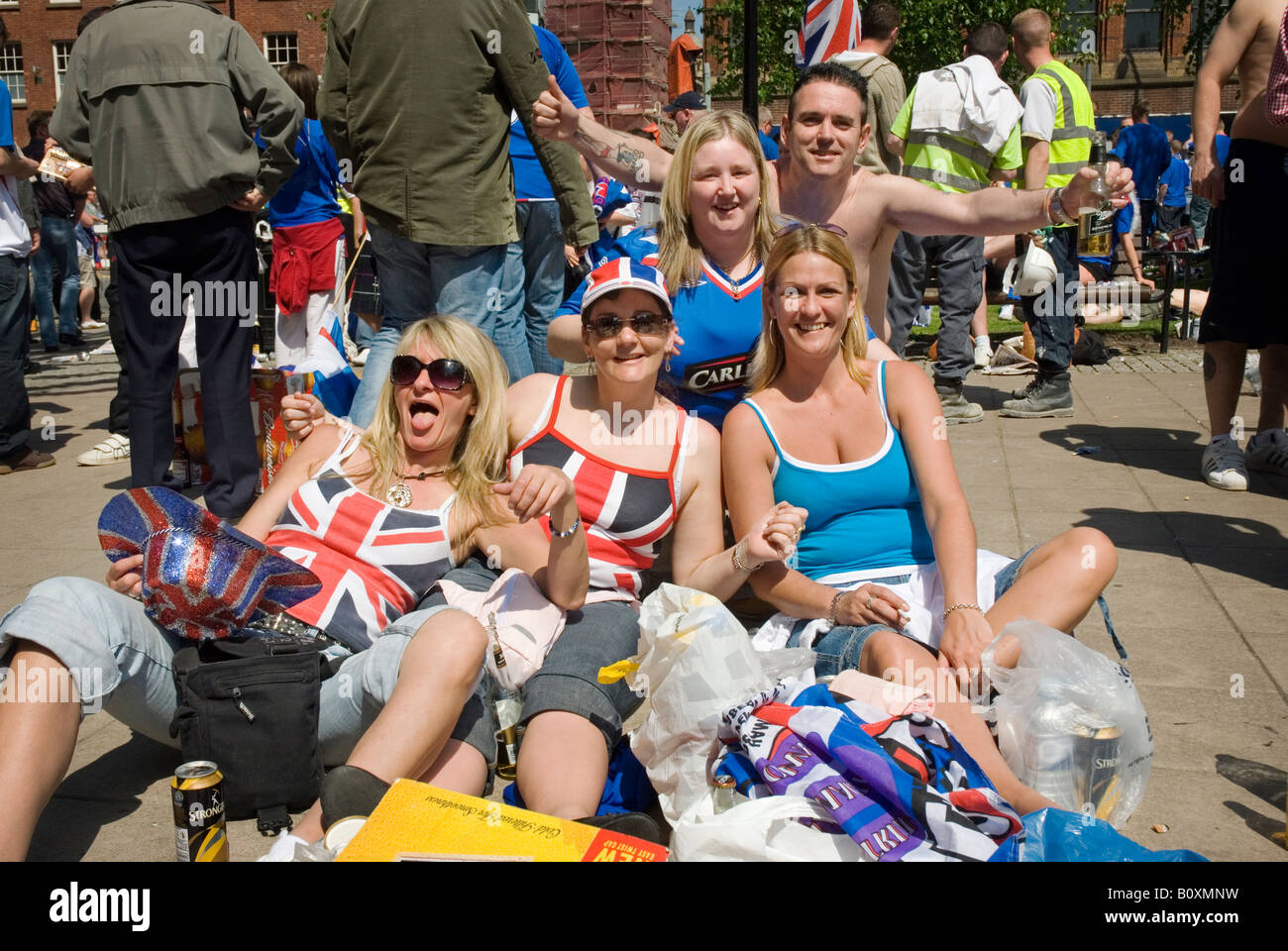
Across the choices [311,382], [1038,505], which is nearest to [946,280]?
[1038,505]

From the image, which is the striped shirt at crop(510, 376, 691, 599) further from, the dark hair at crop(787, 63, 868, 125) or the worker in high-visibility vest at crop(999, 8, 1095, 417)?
the worker in high-visibility vest at crop(999, 8, 1095, 417)

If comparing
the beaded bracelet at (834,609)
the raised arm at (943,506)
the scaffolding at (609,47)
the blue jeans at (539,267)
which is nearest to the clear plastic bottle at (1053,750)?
the raised arm at (943,506)

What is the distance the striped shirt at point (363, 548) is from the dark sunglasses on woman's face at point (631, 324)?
2.20 feet

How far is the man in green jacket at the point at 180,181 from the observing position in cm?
509

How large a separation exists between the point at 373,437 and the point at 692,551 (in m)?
1.00

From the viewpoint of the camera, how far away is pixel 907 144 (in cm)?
774

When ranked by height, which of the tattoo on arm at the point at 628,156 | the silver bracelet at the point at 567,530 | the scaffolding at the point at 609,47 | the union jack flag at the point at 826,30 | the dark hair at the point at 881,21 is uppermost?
the scaffolding at the point at 609,47

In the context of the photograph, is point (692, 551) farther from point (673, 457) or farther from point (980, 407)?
point (980, 407)

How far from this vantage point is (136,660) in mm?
2695

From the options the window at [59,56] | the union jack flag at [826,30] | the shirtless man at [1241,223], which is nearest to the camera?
the shirtless man at [1241,223]

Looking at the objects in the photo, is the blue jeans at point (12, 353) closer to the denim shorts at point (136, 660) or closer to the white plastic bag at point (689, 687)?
the denim shorts at point (136, 660)

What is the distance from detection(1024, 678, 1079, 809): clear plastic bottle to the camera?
2.66 m
